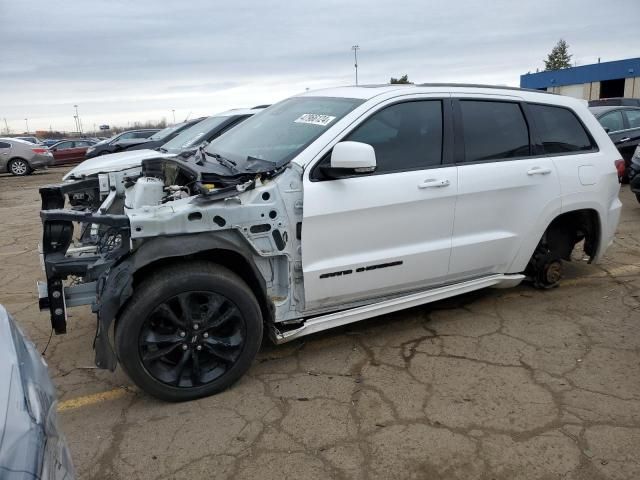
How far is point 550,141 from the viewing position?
13.6 feet

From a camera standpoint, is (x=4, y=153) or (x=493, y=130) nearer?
(x=493, y=130)

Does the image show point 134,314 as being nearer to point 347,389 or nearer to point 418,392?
point 347,389

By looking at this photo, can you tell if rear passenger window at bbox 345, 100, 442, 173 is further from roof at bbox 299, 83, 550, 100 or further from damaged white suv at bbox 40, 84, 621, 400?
roof at bbox 299, 83, 550, 100

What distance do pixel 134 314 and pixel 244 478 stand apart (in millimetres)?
1046

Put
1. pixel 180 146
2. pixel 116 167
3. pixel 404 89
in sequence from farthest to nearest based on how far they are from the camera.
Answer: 1. pixel 180 146
2. pixel 116 167
3. pixel 404 89

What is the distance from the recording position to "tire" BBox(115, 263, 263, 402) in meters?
2.86

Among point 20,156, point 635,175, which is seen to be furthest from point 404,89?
point 20,156

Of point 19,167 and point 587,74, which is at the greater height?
point 587,74

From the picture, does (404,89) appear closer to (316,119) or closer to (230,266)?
(316,119)

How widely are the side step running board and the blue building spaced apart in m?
30.4

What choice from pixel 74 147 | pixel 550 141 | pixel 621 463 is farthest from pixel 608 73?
pixel 621 463

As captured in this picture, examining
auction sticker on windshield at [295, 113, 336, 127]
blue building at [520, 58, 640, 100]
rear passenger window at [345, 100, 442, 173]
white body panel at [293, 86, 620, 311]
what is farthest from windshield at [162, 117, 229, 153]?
blue building at [520, 58, 640, 100]

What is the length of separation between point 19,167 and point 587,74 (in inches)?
1384

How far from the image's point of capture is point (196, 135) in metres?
7.48
